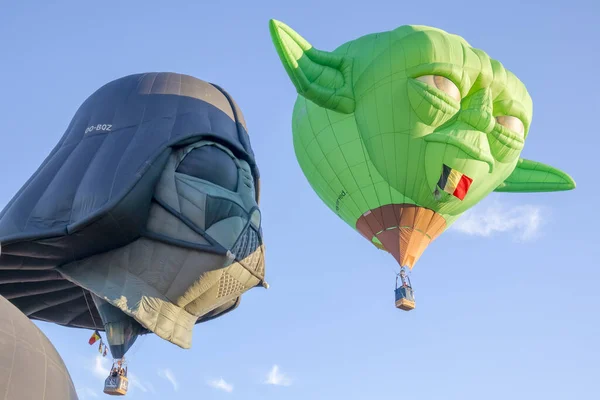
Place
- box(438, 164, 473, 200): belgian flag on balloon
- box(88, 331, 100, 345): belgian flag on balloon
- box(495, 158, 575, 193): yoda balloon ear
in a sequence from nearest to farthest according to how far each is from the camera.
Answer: box(438, 164, 473, 200): belgian flag on balloon
box(88, 331, 100, 345): belgian flag on balloon
box(495, 158, 575, 193): yoda balloon ear

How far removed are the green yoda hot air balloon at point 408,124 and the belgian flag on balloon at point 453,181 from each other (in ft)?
0.08

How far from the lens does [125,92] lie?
692 inches

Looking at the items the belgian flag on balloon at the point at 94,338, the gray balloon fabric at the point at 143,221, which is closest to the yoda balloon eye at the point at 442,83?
the gray balloon fabric at the point at 143,221

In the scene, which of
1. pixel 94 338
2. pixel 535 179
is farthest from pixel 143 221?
pixel 535 179

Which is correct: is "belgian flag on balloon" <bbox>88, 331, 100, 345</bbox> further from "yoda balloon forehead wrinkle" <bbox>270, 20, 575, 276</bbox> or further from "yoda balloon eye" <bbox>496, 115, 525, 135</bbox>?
"yoda balloon eye" <bbox>496, 115, 525, 135</bbox>

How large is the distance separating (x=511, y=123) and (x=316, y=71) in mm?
4421

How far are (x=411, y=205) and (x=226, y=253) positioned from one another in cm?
492

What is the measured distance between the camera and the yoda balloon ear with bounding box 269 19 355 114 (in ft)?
58.7

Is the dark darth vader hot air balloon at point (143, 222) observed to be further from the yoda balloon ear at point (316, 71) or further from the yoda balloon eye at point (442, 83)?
the yoda balloon eye at point (442, 83)

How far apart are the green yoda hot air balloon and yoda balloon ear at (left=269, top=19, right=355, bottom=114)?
0.02 metres

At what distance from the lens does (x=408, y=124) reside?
18250mm

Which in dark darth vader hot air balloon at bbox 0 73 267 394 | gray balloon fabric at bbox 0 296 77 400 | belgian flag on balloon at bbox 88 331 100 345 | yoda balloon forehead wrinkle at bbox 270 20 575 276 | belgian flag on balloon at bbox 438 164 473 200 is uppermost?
yoda balloon forehead wrinkle at bbox 270 20 575 276

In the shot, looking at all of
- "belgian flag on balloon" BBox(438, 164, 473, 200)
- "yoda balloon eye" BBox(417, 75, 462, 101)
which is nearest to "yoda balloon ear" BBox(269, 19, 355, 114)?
"yoda balloon eye" BBox(417, 75, 462, 101)

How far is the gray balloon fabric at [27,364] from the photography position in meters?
8.53
